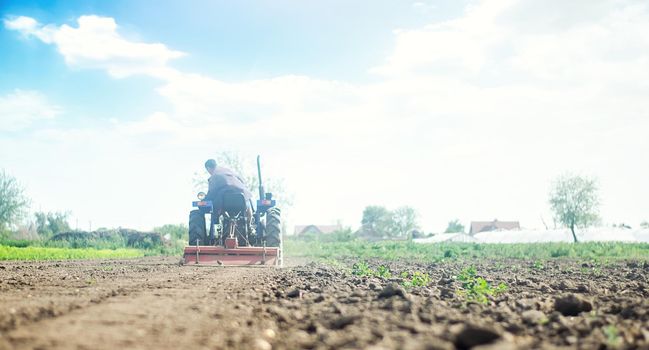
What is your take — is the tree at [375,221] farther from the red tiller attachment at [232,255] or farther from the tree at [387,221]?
the red tiller attachment at [232,255]

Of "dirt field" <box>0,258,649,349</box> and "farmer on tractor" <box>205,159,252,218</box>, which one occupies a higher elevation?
"farmer on tractor" <box>205,159,252,218</box>

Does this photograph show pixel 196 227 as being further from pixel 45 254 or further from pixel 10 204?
pixel 10 204

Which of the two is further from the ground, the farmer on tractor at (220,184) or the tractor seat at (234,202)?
the farmer on tractor at (220,184)

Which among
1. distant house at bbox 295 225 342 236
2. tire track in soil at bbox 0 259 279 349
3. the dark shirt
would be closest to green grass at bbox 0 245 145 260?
the dark shirt

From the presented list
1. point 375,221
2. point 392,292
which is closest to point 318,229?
point 375,221

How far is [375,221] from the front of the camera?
12319 cm

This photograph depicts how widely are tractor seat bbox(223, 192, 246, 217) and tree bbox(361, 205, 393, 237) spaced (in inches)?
4261

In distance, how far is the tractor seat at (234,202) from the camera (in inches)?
548

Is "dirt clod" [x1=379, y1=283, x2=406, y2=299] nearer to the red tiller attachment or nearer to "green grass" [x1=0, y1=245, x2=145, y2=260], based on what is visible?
the red tiller attachment

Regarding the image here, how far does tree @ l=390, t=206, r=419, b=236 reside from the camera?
5044 inches

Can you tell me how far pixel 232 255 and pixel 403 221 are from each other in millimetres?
119212

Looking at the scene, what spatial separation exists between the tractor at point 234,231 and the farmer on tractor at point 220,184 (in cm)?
10

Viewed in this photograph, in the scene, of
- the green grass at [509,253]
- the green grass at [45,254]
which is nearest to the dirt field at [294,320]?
the green grass at [45,254]

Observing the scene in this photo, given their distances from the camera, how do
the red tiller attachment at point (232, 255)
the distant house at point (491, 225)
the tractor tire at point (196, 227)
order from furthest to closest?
the distant house at point (491, 225), the tractor tire at point (196, 227), the red tiller attachment at point (232, 255)
